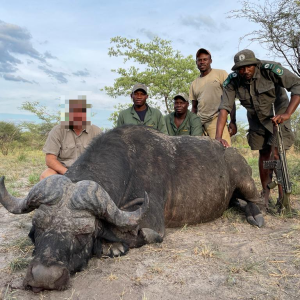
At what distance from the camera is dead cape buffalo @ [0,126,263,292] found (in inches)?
117

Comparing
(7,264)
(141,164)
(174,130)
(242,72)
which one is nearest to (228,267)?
(141,164)

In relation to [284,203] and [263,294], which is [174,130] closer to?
[284,203]

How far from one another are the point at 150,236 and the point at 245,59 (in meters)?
3.18

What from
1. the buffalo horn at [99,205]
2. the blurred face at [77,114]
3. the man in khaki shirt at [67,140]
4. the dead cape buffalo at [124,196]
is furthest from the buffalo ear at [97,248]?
the blurred face at [77,114]

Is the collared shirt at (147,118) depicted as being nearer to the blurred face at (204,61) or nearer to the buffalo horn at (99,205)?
the blurred face at (204,61)

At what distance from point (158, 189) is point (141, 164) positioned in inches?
15.8

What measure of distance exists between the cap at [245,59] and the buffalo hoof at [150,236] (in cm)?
301

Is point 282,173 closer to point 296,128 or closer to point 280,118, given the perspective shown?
point 280,118

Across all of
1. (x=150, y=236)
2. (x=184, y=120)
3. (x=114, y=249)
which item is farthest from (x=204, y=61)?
(x=114, y=249)

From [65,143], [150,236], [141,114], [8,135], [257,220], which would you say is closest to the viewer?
[150,236]

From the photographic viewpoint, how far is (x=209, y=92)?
6844mm

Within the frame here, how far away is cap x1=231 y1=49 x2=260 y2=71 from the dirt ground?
2.55 meters

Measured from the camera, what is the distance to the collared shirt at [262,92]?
5.32 meters

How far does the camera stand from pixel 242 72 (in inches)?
212
